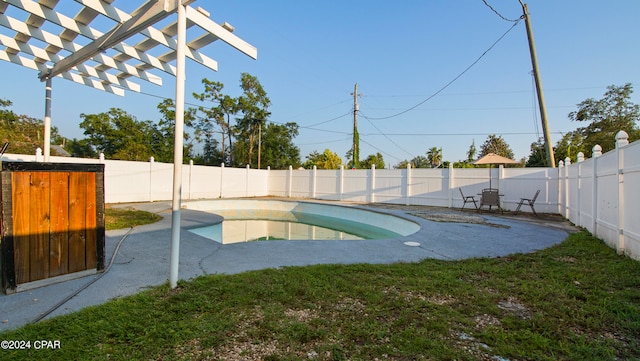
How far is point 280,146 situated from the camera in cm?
2561

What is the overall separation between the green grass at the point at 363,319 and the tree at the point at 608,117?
841 inches

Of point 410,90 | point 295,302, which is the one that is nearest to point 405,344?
point 295,302

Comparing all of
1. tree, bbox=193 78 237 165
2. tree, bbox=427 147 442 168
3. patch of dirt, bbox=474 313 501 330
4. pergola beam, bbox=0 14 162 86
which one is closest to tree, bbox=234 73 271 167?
tree, bbox=193 78 237 165

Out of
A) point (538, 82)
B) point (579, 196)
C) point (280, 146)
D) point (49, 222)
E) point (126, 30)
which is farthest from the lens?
point (280, 146)

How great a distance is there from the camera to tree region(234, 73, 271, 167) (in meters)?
24.0

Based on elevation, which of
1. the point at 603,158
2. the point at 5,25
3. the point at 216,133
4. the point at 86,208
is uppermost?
the point at 216,133

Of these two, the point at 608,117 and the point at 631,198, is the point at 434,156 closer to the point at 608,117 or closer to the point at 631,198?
the point at 608,117

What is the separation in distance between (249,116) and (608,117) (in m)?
26.1

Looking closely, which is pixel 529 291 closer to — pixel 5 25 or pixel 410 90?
pixel 5 25

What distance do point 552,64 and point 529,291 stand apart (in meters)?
11.6

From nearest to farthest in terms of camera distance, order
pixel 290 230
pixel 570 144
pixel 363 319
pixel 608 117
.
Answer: pixel 363 319 < pixel 290 230 < pixel 608 117 < pixel 570 144

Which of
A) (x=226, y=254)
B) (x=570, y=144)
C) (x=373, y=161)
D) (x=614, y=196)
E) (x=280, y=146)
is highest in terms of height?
(x=280, y=146)

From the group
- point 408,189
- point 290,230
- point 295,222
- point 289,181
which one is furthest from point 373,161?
point 290,230

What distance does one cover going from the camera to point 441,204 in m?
11.1
